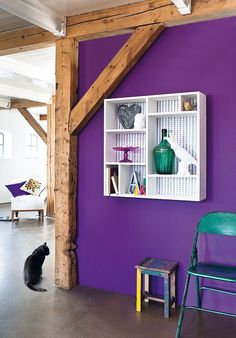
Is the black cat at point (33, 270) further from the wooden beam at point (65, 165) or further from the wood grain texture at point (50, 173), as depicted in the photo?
the wood grain texture at point (50, 173)

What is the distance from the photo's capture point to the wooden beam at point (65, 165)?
3.45m

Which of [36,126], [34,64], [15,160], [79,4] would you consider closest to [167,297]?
[79,4]

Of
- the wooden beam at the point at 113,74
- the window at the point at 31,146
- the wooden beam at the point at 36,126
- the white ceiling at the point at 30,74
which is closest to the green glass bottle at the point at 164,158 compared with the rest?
the wooden beam at the point at 113,74

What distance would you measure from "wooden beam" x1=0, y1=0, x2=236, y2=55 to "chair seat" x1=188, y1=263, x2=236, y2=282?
6.51 ft

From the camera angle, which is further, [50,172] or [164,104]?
[50,172]

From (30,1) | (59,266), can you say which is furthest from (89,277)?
(30,1)

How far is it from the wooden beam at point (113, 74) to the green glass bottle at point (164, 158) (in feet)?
2.41

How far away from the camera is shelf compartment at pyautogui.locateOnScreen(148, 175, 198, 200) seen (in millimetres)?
3049

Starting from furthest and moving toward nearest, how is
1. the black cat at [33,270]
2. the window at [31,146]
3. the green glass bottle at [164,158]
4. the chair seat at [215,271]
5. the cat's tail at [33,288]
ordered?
the window at [31,146] < the black cat at [33,270] < the cat's tail at [33,288] < the green glass bottle at [164,158] < the chair seat at [215,271]

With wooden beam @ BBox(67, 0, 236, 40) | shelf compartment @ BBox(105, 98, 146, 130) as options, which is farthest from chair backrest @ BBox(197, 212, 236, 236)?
wooden beam @ BBox(67, 0, 236, 40)

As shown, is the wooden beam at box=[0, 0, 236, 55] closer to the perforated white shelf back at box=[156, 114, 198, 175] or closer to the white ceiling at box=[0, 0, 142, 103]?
the white ceiling at box=[0, 0, 142, 103]

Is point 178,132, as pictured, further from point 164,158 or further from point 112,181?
point 112,181

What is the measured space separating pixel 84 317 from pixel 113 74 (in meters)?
2.08

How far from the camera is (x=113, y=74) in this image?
10.6 feet
